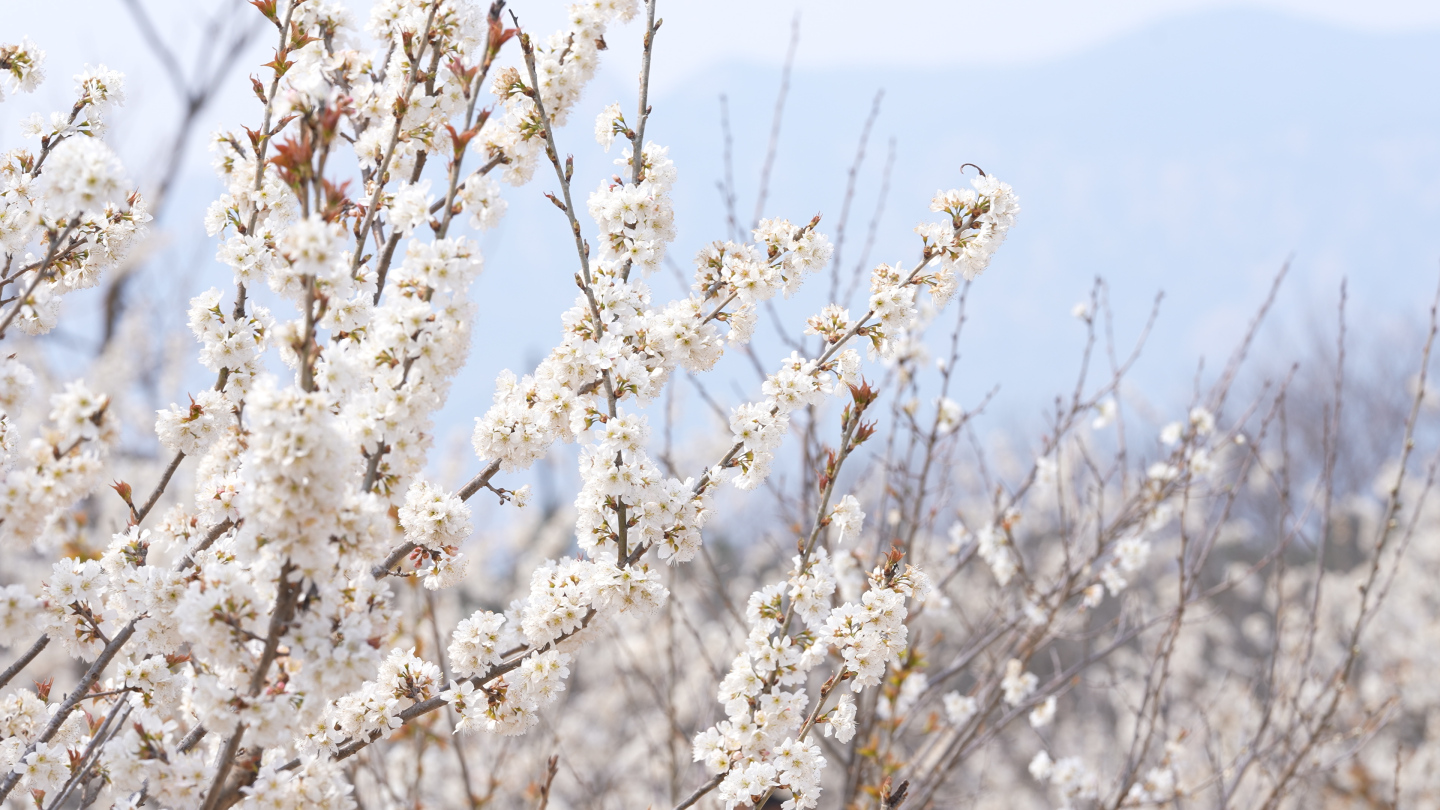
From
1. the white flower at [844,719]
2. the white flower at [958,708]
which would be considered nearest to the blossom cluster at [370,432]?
the white flower at [844,719]

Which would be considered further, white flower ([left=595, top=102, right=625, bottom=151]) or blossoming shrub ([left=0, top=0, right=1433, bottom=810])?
white flower ([left=595, top=102, right=625, bottom=151])

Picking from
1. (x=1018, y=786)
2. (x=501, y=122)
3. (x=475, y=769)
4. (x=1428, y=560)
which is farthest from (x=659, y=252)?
(x=1428, y=560)

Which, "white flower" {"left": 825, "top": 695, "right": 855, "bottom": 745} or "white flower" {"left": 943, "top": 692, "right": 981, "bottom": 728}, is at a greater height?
"white flower" {"left": 943, "top": 692, "right": 981, "bottom": 728}

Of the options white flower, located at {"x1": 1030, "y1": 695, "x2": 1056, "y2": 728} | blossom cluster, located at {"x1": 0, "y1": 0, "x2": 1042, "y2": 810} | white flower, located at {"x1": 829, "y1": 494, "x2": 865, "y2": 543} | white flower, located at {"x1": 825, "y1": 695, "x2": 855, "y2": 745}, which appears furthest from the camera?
white flower, located at {"x1": 1030, "y1": 695, "x2": 1056, "y2": 728}

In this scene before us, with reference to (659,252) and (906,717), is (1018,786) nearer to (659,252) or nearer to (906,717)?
(906,717)

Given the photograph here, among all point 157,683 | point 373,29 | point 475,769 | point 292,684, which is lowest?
point 292,684

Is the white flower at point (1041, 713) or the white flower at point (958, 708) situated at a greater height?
the white flower at point (958, 708)

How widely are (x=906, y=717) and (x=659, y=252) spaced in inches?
102

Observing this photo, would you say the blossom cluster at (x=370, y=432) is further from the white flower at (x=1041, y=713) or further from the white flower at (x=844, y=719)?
the white flower at (x=1041, y=713)

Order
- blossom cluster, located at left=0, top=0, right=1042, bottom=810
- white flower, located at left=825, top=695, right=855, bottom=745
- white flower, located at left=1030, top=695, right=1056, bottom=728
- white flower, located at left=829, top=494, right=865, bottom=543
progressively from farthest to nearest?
1. white flower, located at left=1030, top=695, right=1056, bottom=728
2. white flower, located at left=829, top=494, right=865, bottom=543
3. white flower, located at left=825, top=695, right=855, bottom=745
4. blossom cluster, located at left=0, top=0, right=1042, bottom=810

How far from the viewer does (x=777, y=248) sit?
90.0 inches

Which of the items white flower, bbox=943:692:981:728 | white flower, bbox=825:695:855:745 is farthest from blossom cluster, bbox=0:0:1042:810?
white flower, bbox=943:692:981:728

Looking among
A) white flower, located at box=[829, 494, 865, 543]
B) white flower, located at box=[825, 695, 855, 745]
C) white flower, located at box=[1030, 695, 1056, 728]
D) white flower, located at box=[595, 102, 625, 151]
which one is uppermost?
white flower, located at box=[595, 102, 625, 151]

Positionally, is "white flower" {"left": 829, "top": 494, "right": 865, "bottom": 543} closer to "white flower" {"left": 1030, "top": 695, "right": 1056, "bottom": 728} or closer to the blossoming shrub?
the blossoming shrub
